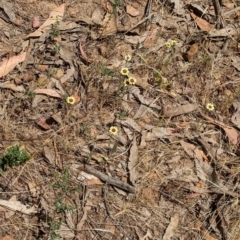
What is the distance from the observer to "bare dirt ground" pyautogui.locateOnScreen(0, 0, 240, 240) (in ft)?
10.8

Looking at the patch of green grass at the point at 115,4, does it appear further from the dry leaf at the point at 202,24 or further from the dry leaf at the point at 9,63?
the dry leaf at the point at 9,63

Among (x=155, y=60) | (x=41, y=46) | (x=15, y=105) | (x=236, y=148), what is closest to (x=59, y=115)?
(x=15, y=105)

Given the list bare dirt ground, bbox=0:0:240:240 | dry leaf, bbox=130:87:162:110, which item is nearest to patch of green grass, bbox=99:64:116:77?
bare dirt ground, bbox=0:0:240:240

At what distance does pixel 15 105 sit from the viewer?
357 cm

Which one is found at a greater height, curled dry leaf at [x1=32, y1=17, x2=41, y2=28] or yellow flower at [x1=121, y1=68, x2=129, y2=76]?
curled dry leaf at [x1=32, y1=17, x2=41, y2=28]

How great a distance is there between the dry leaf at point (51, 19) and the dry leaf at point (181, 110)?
1129mm

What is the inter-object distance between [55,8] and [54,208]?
1638 mm

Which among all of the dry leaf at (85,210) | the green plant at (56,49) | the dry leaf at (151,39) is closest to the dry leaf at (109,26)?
the dry leaf at (151,39)

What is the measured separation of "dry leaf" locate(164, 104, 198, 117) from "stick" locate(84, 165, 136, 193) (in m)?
0.64

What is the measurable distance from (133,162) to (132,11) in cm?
134

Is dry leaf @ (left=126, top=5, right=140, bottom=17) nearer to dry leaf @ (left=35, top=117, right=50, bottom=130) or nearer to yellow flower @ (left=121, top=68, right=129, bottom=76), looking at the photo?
yellow flower @ (left=121, top=68, right=129, bottom=76)

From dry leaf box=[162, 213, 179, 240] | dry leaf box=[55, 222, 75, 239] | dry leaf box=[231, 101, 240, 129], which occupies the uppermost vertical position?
dry leaf box=[231, 101, 240, 129]

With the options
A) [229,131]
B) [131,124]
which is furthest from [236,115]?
[131,124]

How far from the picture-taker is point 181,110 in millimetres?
3742
